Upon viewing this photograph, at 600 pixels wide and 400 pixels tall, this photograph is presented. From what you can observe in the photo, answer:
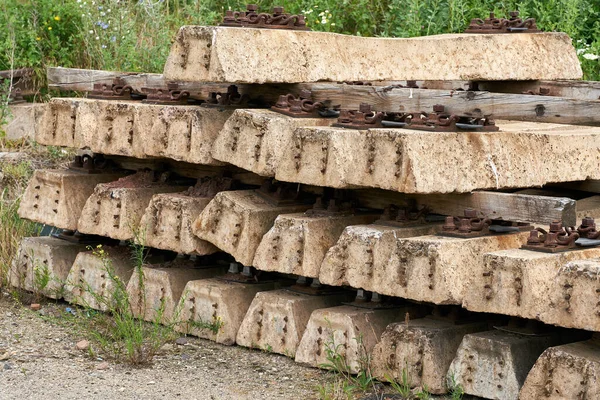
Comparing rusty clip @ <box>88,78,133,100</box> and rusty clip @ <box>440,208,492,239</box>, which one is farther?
rusty clip @ <box>88,78,133,100</box>

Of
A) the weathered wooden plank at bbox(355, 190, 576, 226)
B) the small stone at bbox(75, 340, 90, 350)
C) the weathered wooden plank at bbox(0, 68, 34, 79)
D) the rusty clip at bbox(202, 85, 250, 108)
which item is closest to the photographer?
the weathered wooden plank at bbox(355, 190, 576, 226)

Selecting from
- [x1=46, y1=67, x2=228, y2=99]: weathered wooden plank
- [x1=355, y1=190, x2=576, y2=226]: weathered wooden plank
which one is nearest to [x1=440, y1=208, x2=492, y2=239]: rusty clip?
[x1=355, y1=190, x2=576, y2=226]: weathered wooden plank

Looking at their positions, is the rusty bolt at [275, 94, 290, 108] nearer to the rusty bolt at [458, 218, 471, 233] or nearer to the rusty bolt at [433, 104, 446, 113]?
the rusty bolt at [433, 104, 446, 113]

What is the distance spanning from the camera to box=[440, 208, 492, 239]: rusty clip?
5.02 metres

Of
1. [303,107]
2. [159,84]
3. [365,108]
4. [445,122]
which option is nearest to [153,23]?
[159,84]

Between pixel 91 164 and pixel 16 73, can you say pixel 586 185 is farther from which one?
pixel 16 73

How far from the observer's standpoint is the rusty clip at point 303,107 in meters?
5.80

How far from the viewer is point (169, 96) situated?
6.41 metres

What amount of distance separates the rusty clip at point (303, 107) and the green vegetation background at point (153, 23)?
382 centimetres

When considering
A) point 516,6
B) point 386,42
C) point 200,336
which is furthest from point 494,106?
point 516,6

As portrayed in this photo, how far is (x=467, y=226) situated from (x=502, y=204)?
236 millimetres

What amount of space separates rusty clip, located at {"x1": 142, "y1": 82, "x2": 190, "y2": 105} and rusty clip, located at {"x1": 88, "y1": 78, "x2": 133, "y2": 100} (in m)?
0.42

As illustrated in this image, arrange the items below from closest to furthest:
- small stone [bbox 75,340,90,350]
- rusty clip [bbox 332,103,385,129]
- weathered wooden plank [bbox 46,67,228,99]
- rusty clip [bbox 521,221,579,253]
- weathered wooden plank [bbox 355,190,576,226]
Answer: rusty clip [bbox 521,221,579,253] → weathered wooden plank [bbox 355,190,576,226] → rusty clip [bbox 332,103,385,129] → small stone [bbox 75,340,90,350] → weathered wooden plank [bbox 46,67,228,99]

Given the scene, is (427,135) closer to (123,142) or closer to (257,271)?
(257,271)
